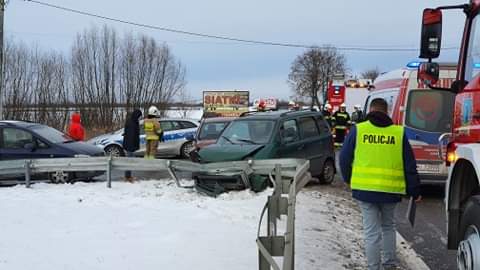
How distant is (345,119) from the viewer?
20.5m

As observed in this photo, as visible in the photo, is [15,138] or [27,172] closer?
[27,172]

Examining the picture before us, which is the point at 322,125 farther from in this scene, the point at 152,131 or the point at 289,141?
the point at 152,131

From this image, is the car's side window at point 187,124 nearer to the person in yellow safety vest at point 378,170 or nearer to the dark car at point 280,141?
the dark car at point 280,141

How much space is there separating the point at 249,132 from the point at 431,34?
714cm

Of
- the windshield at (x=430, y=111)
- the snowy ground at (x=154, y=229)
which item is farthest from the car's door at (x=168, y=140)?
the windshield at (x=430, y=111)

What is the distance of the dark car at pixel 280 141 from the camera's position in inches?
469

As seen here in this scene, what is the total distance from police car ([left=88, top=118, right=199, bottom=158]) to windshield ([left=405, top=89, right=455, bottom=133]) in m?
11.6

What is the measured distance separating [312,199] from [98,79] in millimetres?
33412

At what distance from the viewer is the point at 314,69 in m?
71.2

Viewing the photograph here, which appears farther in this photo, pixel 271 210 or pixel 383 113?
pixel 383 113

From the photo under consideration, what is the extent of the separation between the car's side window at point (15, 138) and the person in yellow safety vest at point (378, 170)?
377 inches

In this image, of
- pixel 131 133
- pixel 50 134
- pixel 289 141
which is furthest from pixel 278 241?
pixel 50 134

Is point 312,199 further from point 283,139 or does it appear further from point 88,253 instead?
point 88,253

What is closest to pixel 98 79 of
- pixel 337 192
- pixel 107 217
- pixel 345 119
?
pixel 345 119
